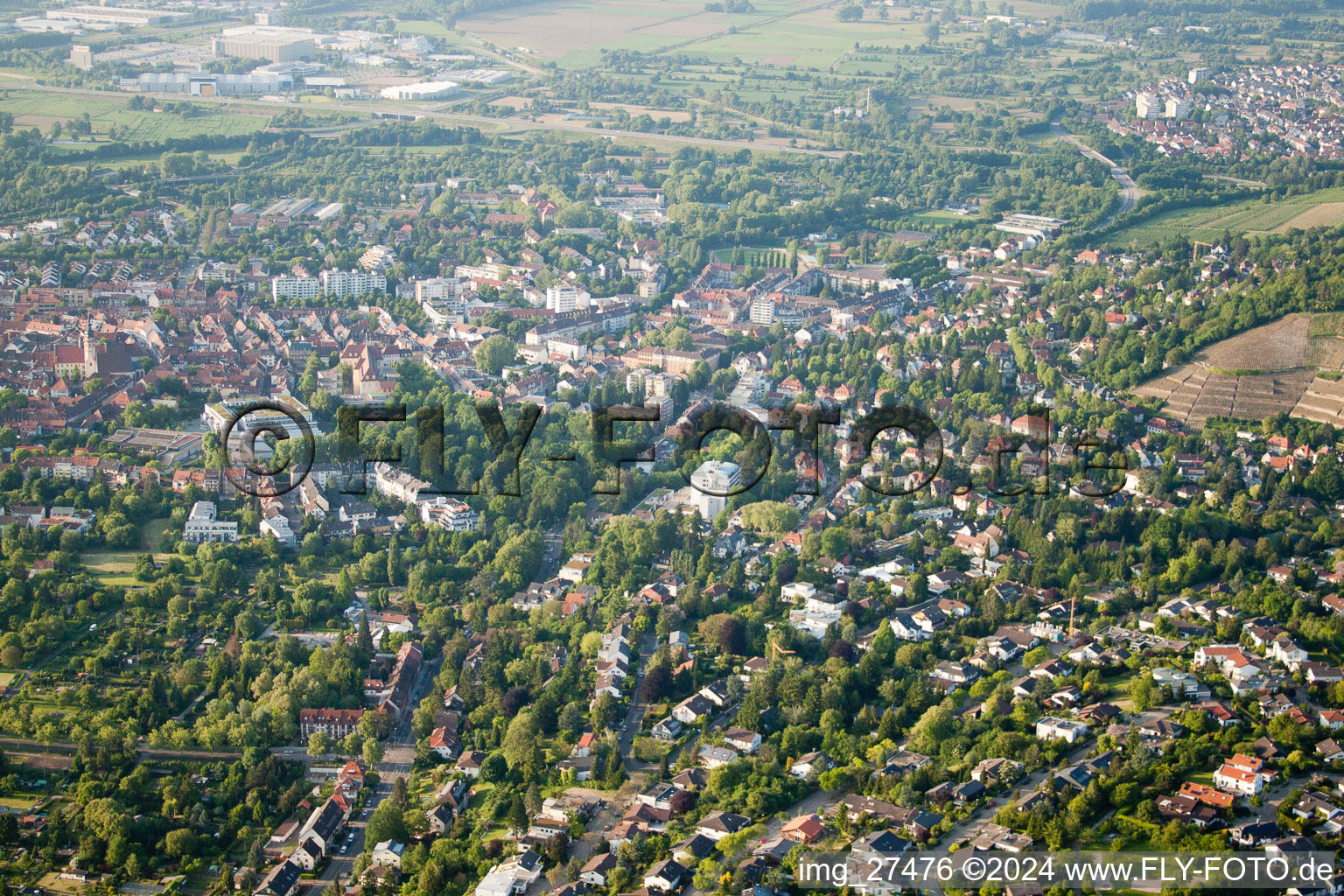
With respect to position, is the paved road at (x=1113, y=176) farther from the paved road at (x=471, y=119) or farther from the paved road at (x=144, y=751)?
the paved road at (x=144, y=751)

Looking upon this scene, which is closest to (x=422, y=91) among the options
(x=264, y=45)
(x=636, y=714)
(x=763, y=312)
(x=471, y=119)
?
(x=471, y=119)

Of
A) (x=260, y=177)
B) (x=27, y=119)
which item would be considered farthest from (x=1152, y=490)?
(x=27, y=119)

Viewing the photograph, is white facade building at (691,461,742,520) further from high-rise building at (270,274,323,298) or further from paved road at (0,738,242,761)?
high-rise building at (270,274,323,298)

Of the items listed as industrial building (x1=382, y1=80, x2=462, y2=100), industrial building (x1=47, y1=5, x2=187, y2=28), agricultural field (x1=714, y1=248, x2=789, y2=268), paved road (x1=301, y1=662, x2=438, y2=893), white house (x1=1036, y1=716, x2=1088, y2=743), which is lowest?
paved road (x1=301, y1=662, x2=438, y2=893)

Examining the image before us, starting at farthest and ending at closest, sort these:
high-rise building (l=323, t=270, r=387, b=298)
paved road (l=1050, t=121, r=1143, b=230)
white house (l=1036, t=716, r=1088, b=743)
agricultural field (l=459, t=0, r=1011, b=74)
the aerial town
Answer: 1. agricultural field (l=459, t=0, r=1011, b=74)
2. paved road (l=1050, t=121, r=1143, b=230)
3. high-rise building (l=323, t=270, r=387, b=298)
4. white house (l=1036, t=716, r=1088, b=743)
5. the aerial town

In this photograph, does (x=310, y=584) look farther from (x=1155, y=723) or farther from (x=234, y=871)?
(x=1155, y=723)

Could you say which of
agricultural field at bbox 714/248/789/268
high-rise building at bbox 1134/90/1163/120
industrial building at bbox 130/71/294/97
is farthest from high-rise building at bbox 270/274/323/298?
high-rise building at bbox 1134/90/1163/120
